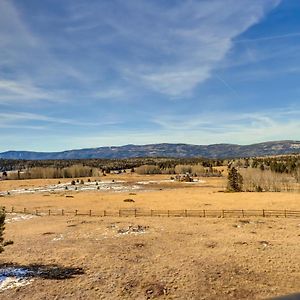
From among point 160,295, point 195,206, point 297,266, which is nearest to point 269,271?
point 297,266

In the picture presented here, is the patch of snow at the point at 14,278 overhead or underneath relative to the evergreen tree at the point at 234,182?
underneath

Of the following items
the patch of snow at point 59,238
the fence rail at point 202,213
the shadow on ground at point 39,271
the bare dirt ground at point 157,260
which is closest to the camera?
the bare dirt ground at point 157,260

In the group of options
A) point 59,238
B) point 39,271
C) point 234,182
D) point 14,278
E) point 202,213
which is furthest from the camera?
point 234,182

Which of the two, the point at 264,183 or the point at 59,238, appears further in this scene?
the point at 264,183

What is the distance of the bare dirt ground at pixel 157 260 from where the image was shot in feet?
79.3

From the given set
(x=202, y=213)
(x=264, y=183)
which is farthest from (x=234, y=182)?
(x=202, y=213)

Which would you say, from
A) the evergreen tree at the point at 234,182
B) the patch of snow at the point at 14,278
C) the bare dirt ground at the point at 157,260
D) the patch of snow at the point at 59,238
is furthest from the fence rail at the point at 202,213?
the evergreen tree at the point at 234,182

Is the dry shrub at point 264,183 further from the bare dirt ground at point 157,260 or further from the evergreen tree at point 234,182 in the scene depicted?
the bare dirt ground at point 157,260

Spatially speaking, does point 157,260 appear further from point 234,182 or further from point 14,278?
point 234,182

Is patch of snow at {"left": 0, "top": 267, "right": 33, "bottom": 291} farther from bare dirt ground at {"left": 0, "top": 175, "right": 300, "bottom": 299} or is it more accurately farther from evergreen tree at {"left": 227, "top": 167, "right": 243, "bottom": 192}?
evergreen tree at {"left": 227, "top": 167, "right": 243, "bottom": 192}

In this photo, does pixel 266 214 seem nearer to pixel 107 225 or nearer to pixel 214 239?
pixel 214 239

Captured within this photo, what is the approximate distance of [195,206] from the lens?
A: 70375 millimetres

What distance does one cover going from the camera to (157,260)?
3069 cm

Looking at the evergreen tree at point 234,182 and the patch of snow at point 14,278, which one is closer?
the patch of snow at point 14,278
